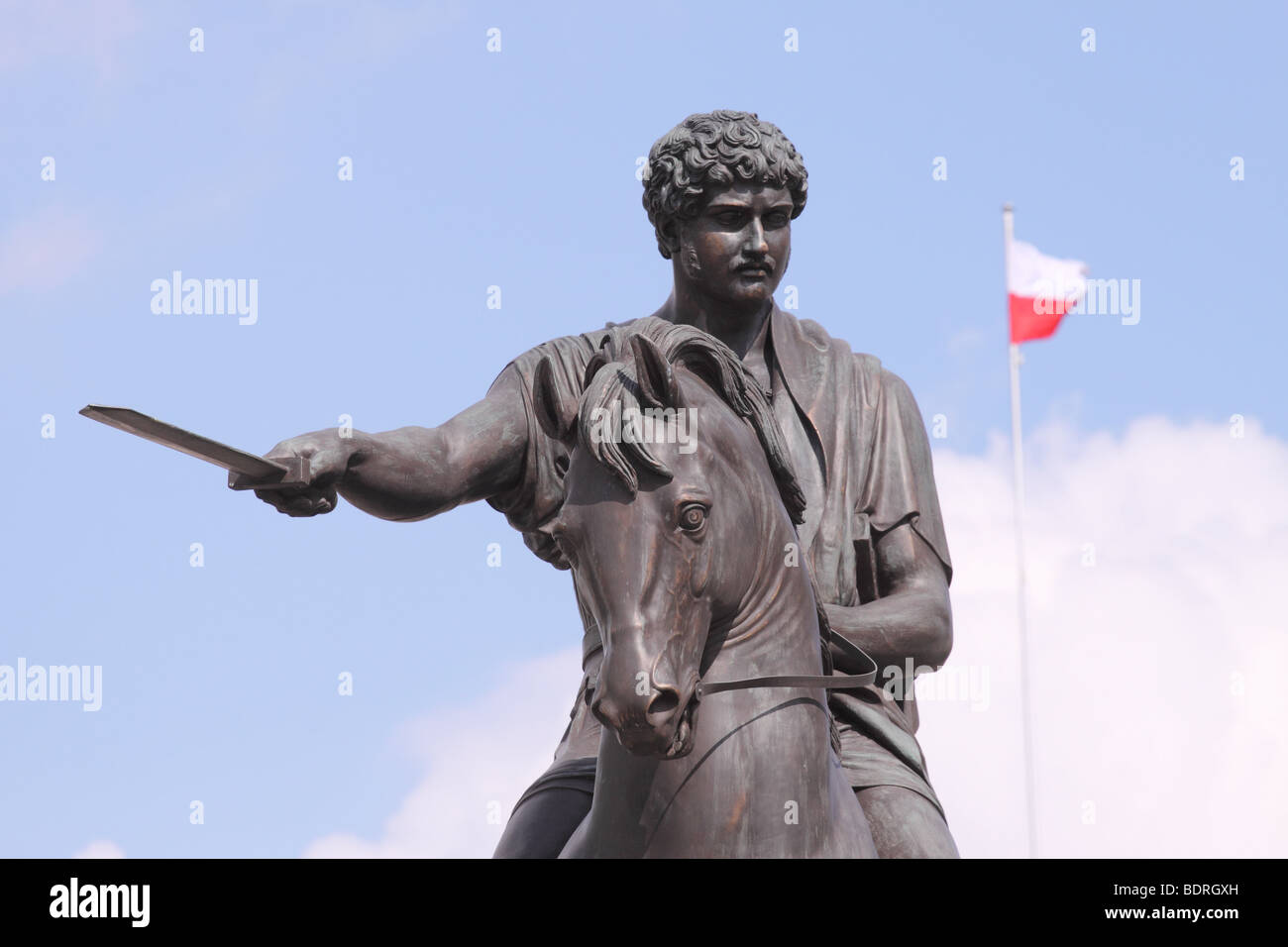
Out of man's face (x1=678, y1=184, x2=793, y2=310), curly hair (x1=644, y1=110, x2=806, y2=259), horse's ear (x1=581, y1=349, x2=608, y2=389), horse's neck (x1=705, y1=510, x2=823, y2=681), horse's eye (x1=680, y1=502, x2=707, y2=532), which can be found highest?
curly hair (x1=644, y1=110, x2=806, y2=259)

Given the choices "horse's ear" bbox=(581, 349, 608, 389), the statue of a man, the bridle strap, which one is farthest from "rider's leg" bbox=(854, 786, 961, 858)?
"horse's ear" bbox=(581, 349, 608, 389)

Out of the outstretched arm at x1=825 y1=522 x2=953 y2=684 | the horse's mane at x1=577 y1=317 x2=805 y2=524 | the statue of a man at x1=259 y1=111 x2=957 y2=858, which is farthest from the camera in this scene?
the outstretched arm at x1=825 y1=522 x2=953 y2=684

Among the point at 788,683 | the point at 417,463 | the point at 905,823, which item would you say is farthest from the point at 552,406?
the point at 905,823

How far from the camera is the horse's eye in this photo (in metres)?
6.61

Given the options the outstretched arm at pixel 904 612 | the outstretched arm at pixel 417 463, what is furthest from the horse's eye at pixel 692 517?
the outstretched arm at pixel 904 612

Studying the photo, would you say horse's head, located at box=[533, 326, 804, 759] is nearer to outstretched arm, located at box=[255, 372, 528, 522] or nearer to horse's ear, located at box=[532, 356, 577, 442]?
horse's ear, located at box=[532, 356, 577, 442]

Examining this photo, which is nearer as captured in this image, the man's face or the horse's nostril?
the horse's nostril

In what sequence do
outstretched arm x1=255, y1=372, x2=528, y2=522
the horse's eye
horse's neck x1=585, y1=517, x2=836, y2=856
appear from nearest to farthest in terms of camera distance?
the horse's eye
horse's neck x1=585, y1=517, x2=836, y2=856
outstretched arm x1=255, y1=372, x2=528, y2=522

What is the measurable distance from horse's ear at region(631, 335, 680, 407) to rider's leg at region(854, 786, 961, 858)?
217 centimetres

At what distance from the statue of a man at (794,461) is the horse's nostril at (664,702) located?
1.70 meters

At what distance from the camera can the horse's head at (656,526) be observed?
6.46 m
